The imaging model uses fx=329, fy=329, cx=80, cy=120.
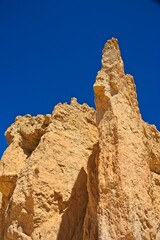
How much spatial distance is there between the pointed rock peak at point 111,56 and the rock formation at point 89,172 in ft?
0.08

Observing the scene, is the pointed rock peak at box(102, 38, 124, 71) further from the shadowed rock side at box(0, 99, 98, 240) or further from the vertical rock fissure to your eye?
the shadowed rock side at box(0, 99, 98, 240)

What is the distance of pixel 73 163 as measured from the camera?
9102 mm

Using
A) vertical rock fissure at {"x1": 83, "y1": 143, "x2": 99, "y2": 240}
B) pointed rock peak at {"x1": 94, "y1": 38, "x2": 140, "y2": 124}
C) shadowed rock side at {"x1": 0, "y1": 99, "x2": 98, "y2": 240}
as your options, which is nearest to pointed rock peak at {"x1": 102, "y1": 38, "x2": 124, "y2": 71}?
pointed rock peak at {"x1": 94, "y1": 38, "x2": 140, "y2": 124}

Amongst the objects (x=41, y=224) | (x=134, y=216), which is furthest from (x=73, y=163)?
(x=134, y=216)

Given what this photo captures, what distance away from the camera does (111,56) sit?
7910 mm

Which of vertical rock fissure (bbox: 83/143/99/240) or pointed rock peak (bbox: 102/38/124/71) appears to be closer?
vertical rock fissure (bbox: 83/143/99/240)

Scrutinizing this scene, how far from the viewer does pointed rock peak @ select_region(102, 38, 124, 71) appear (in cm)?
782

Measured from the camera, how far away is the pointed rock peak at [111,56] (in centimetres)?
782

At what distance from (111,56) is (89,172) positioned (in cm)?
282

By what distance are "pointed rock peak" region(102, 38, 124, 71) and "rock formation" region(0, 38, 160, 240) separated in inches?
1.0

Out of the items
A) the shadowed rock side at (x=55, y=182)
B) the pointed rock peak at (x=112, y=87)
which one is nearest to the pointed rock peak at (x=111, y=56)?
the pointed rock peak at (x=112, y=87)

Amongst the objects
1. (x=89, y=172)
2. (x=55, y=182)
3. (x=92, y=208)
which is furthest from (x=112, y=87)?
(x=55, y=182)

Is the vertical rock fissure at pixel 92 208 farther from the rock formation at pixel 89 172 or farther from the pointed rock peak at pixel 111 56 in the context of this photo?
the pointed rock peak at pixel 111 56

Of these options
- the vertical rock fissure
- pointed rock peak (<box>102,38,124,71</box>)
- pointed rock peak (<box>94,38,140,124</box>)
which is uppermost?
pointed rock peak (<box>102,38,124,71</box>)
